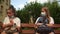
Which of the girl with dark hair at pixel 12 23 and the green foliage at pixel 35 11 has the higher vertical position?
the girl with dark hair at pixel 12 23

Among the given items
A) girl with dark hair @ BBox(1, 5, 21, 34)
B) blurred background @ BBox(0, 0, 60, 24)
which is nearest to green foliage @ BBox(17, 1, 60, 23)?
blurred background @ BBox(0, 0, 60, 24)

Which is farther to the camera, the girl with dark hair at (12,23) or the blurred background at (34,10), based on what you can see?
the blurred background at (34,10)

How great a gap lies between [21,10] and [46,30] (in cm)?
3148

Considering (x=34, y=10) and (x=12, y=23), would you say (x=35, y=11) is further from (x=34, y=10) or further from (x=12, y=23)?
(x=12, y=23)

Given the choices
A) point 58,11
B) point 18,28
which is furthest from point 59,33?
point 58,11

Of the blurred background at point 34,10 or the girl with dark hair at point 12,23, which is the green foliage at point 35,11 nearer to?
the blurred background at point 34,10

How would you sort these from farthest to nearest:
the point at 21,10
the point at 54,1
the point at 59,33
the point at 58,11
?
the point at 21,10 < the point at 54,1 < the point at 58,11 < the point at 59,33

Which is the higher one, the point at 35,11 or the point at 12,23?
the point at 12,23

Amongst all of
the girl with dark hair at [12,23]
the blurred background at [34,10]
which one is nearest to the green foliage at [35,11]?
the blurred background at [34,10]

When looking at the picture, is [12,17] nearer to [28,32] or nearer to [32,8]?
[28,32]

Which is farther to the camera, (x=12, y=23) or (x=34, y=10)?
(x=34, y=10)

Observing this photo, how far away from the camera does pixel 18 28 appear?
5746 millimetres

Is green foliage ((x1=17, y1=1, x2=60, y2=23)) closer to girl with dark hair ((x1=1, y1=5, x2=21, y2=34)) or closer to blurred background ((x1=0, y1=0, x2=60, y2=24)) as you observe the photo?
blurred background ((x1=0, y1=0, x2=60, y2=24))

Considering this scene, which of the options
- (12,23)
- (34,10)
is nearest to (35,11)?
(34,10)
